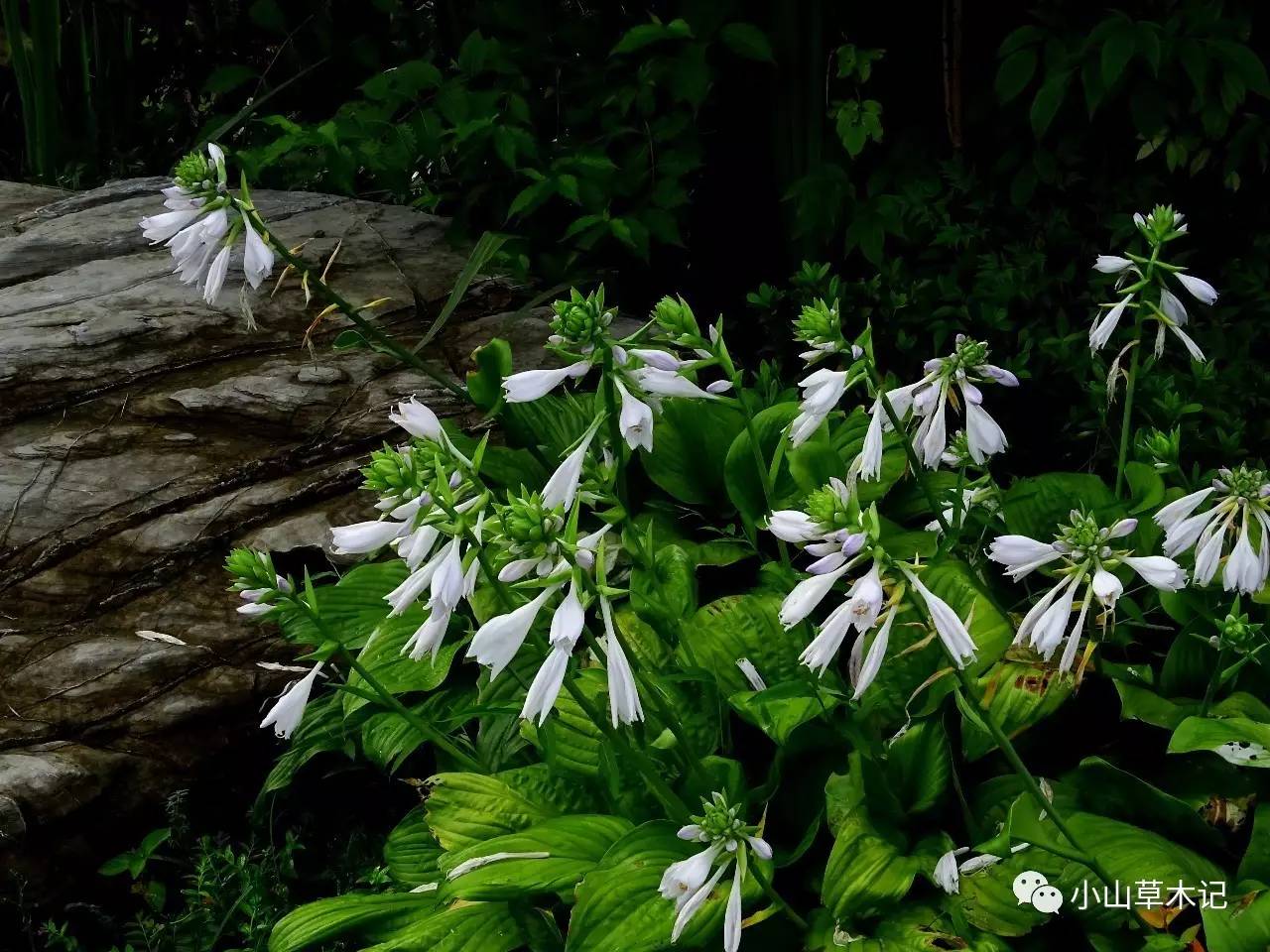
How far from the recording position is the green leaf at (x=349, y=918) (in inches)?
85.0

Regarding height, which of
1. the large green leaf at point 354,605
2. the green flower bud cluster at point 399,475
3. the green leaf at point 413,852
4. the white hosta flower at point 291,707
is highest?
Answer: the green flower bud cluster at point 399,475

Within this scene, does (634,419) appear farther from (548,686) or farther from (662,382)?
(548,686)

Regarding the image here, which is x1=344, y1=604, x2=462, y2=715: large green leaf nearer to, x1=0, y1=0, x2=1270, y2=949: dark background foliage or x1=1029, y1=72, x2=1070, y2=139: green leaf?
x1=0, y1=0, x2=1270, y2=949: dark background foliage

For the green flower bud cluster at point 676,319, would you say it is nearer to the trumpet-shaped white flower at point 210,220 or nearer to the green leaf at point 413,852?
the trumpet-shaped white flower at point 210,220

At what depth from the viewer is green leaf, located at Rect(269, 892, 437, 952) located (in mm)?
2160

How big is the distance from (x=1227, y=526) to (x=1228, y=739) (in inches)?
14.9

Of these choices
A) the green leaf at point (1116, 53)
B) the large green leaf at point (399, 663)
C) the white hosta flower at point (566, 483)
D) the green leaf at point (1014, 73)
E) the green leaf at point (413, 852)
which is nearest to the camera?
the white hosta flower at point (566, 483)

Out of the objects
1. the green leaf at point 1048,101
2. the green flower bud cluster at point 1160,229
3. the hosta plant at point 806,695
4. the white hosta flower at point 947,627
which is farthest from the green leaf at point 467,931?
the green leaf at point 1048,101

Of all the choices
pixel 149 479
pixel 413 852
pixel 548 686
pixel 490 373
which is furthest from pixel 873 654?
pixel 149 479

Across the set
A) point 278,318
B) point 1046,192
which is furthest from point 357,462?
point 1046,192

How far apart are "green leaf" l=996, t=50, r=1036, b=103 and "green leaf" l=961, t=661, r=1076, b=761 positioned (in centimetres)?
210

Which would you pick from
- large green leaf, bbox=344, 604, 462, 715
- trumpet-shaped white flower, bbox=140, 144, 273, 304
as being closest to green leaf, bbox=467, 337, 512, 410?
large green leaf, bbox=344, 604, 462, 715

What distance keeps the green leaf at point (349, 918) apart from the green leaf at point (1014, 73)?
2902 mm

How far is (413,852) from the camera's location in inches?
97.6
